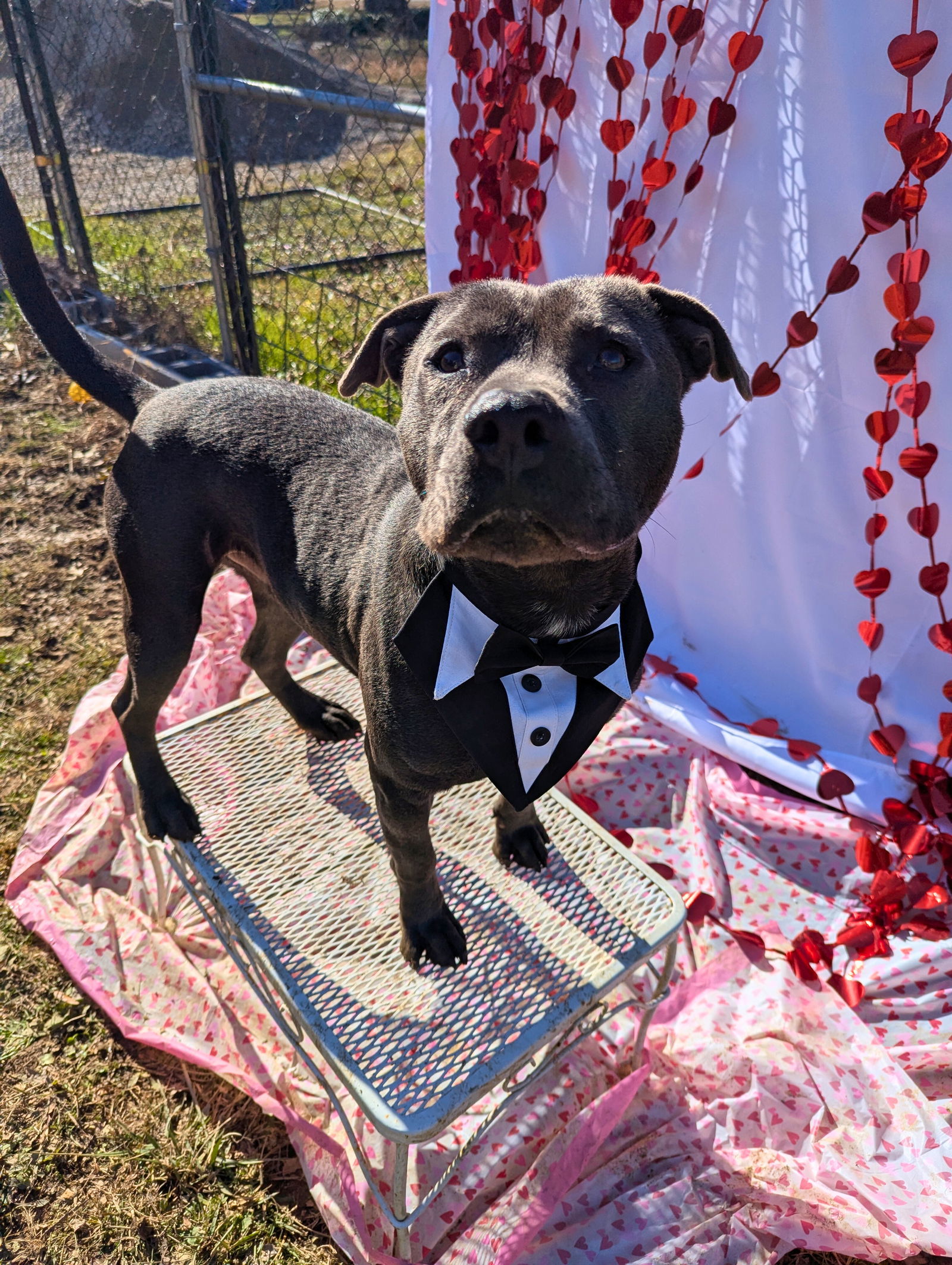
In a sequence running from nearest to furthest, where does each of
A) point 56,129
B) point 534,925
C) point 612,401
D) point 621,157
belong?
1. point 612,401
2. point 534,925
3. point 621,157
4. point 56,129

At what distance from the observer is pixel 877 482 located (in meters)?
2.44

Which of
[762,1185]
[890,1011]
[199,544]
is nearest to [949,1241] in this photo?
[762,1185]

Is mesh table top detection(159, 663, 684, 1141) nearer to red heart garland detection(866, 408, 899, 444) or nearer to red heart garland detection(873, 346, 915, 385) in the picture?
red heart garland detection(866, 408, 899, 444)

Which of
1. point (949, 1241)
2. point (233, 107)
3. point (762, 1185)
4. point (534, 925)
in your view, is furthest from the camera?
A: point (233, 107)

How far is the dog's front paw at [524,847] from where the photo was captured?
2445mm

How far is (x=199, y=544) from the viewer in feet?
7.58

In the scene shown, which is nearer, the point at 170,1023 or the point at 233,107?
the point at 170,1023

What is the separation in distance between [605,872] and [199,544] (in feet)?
4.61

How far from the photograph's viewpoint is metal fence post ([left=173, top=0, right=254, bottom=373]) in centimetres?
426

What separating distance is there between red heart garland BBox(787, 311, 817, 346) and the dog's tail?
178 cm

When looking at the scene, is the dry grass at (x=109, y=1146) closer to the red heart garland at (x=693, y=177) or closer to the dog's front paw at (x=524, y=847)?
the dog's front paw at (x=524, y=847)

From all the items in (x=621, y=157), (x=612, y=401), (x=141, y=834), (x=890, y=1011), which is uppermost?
(x=621, y=157)

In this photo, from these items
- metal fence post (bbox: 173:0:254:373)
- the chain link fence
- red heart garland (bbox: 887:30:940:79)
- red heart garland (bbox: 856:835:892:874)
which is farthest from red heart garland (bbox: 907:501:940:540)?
metal fence post (bbox: 173:0:254:373)

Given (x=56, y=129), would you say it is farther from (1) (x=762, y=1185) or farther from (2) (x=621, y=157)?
(1) (x=762, y=1185)
